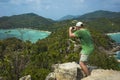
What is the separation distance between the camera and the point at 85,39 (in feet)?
38.2

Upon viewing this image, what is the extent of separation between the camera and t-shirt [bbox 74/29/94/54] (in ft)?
37.4

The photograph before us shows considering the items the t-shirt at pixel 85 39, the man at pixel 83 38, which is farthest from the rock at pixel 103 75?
the t-shirt at pixel 85 39

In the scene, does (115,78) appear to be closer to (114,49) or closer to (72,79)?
(72,79)

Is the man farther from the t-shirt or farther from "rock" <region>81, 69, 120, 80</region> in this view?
"rock" <region>81, 69, 120, 80</region>

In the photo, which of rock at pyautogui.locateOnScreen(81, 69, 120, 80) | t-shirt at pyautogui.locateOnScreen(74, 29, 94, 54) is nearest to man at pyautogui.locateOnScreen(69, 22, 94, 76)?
t-shirt at pyautogui.locateOnScreen(74, 29, 94, 54)

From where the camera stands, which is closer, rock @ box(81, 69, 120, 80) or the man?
the man

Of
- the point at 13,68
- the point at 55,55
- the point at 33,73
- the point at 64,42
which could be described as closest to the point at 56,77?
the point at 13,68

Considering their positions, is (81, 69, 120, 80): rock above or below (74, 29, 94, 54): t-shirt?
below

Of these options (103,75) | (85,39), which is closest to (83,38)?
(85,39)

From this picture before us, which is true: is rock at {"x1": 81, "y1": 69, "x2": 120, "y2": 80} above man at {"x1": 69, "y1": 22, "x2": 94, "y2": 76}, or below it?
below

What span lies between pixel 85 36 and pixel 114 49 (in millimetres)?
123084

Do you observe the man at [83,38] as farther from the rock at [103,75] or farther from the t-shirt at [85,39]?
the rock at [103,75]

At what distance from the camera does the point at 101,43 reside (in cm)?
12731

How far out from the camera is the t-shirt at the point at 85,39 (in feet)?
37.4
